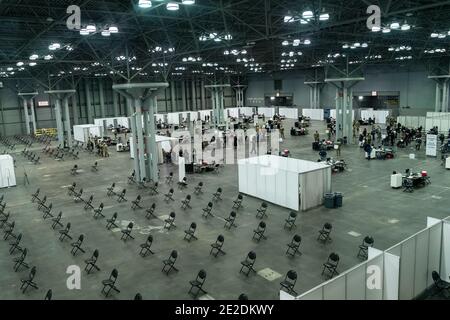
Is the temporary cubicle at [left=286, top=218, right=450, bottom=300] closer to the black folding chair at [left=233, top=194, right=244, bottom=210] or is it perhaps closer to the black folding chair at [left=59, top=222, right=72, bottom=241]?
the black folding chair at [left=233, top=194, right=244, bottom=210]

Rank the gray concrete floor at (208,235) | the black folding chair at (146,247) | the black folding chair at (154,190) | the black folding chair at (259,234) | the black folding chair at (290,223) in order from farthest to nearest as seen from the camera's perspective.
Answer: the black folding chair at (154,190) < the black folding chair at (290,223) < the black folding chair at (259,234) < the black folding chair at (146,247) < the gray concrete floor at (208,235)

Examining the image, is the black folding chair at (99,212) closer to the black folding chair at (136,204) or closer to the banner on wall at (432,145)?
the black folding chair at (136,204)

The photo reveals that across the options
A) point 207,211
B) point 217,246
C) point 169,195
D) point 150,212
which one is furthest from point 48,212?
point 217,246

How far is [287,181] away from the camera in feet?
66.9

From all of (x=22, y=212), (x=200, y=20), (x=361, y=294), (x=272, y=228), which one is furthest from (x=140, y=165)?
(x=361, y=294)

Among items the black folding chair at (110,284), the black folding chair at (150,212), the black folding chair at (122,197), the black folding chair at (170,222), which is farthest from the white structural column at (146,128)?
the black folding chair at (110,284)

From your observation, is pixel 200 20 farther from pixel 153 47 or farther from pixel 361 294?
pixel 361 294

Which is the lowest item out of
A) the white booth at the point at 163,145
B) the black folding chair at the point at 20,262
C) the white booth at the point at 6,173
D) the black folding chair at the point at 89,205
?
the black folding chair at the point at 20,262

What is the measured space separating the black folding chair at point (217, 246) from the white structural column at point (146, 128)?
1400 cm

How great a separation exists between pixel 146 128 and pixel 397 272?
2183 cm

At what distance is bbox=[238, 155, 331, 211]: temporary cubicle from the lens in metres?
20.0

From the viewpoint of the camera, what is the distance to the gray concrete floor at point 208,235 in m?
12.9

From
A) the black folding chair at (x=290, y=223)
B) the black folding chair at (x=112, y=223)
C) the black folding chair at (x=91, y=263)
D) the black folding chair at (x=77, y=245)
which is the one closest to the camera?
the black folding chair at (x=91, y=263)

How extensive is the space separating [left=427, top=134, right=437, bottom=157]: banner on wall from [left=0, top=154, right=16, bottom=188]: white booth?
34.6 meters
